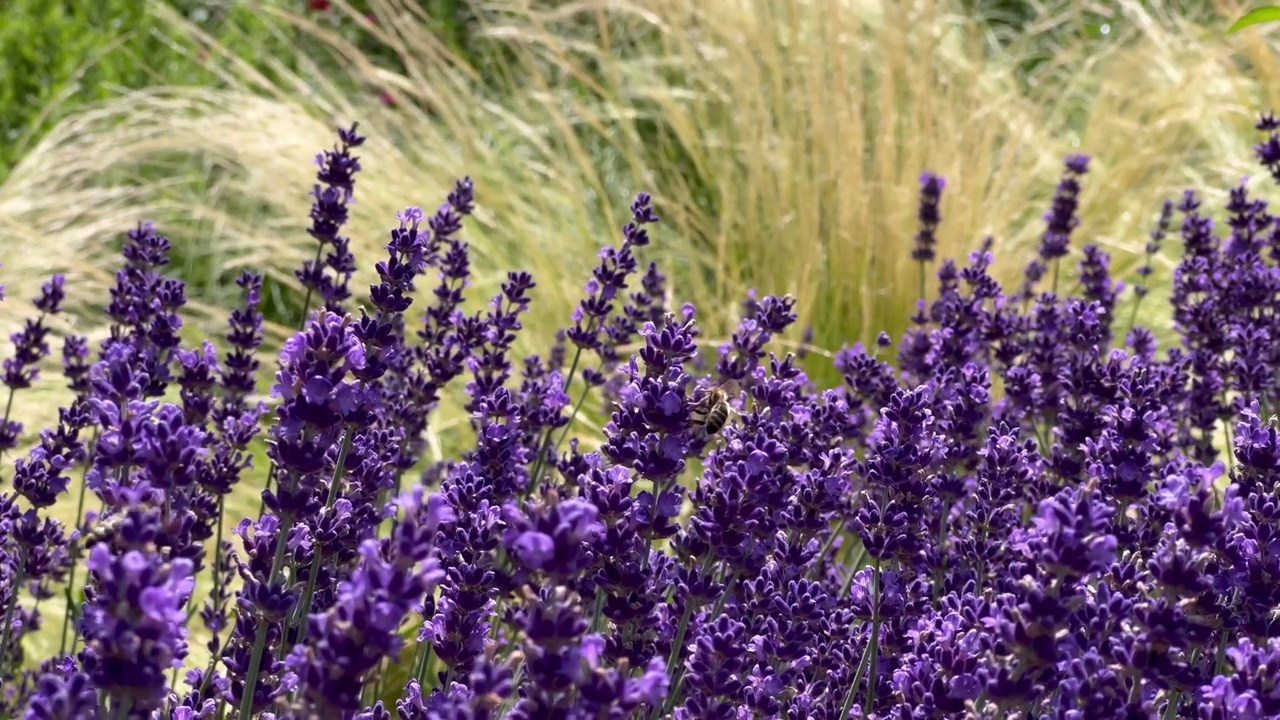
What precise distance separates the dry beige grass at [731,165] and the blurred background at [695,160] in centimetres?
2

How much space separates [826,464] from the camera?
2.04m

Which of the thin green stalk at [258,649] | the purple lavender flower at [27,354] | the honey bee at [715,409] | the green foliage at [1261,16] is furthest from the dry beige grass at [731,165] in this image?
the thin green stalk at [258,649]

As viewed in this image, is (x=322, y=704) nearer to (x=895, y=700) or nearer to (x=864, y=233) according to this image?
(x=895, y=700)

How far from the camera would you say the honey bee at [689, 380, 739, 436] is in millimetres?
2344

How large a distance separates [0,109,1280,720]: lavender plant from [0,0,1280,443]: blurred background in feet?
7.23

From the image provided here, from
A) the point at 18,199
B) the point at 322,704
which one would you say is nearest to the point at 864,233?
the point at 18,199

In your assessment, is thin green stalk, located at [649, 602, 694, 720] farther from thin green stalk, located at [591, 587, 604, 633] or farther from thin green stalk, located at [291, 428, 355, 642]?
thin green stalk, located at [291, 428, 355, 642]

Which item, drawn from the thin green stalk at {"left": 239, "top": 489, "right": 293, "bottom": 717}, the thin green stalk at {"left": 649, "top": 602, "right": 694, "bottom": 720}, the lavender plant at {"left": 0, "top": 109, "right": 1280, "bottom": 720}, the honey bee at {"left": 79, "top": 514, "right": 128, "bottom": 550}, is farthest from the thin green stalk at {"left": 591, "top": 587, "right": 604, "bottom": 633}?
the honey bee at {"left": 79, "top": 514, "right": 128, "bottom": 550}

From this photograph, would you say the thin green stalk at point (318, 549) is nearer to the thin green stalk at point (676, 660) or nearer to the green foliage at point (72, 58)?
the thin green stalk at point (676, 660)

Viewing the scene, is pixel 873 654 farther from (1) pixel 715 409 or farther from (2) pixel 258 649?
(2) pixel 258 649

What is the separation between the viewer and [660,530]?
70.1 inches

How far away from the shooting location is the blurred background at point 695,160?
213 inches

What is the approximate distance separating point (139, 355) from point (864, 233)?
3585mm

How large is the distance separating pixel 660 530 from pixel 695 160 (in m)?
4.45
